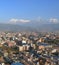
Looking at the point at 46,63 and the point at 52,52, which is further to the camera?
the point at 52,52

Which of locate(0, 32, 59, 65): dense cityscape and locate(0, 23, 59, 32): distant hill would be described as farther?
locate(0, 23, 59, 32): distant hill

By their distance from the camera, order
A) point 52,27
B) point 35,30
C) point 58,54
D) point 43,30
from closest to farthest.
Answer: point 58,54
point 52,27
point 43,30
point 35,30

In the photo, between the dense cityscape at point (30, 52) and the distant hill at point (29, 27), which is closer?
the dense cityscape at point (30, 52)

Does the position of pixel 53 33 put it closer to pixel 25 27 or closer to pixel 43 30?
pixel 43 30

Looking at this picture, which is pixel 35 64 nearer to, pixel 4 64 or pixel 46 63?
pixel 46 63

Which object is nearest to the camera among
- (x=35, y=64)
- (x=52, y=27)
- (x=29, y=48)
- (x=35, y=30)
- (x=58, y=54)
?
(x=35, y=64)

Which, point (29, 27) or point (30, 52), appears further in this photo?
point (29, 27)

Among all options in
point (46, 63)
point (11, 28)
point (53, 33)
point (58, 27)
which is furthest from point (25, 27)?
point (46, 63)

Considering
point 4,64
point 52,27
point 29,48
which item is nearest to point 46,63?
point 4,64

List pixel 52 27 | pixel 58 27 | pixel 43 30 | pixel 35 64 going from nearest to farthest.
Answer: pixel 35 64, pixel 58 27, pixel 52 27, pixel 43 30
